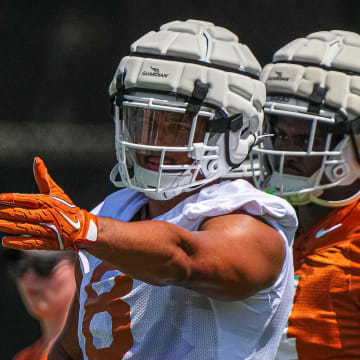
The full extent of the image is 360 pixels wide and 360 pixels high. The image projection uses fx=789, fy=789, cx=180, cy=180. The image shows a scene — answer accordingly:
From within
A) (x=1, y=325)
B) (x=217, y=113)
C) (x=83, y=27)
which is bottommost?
(x=1, y=325)

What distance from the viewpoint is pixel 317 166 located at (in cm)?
218

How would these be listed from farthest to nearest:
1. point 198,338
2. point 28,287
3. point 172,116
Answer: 1. point 28,287
2. point 172,116
3. point 198,338

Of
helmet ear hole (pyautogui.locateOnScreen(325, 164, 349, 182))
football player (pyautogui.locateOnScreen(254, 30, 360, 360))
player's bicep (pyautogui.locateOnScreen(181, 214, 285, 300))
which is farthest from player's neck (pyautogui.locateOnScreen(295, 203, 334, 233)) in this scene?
player's bicep (pyautogui.locateOnScreen(181, 214, 285, 300))

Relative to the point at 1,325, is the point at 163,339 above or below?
above

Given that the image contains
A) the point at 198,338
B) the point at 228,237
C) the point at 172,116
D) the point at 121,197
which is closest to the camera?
the point at 228,237

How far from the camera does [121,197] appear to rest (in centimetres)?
206

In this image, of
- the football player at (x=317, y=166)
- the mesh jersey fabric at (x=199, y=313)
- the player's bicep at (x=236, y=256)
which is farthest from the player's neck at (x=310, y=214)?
the player's bicep at (x=236, y=256)

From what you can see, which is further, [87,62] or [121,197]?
[87,62]

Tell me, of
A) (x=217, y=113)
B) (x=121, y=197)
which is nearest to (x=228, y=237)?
(x=217, y=113)

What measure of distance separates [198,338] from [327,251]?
1.76ft

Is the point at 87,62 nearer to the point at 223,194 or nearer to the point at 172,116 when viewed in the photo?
the point at 172,116

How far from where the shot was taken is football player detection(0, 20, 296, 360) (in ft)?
4.43

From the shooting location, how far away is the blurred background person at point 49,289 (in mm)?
2740

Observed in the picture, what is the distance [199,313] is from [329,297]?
453 millimetres
